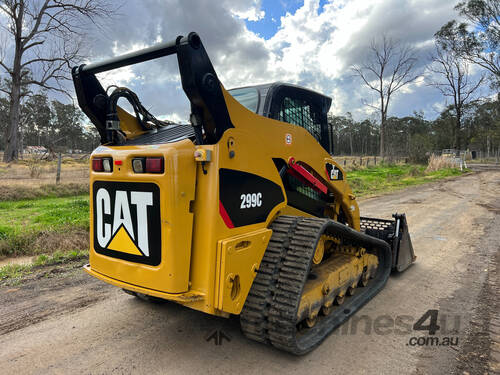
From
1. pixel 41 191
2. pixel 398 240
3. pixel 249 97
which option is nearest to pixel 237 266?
pixel 249 97

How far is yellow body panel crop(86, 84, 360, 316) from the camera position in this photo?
94.0 inches

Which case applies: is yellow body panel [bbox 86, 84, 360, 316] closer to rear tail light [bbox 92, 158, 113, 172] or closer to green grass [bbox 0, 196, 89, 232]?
rear tail light [bbox 92, 158, 113, 172]

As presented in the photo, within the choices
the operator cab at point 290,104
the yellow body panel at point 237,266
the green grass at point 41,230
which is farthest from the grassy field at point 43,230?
the yellow body panel at point 237,266

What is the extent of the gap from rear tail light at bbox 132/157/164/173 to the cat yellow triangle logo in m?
0.51

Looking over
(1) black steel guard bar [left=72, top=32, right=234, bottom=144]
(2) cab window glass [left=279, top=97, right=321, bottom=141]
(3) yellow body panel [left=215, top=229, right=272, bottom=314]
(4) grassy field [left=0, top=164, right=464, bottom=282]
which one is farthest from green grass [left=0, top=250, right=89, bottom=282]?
(2) cab window glass [left=279, top=97, right=321, bottom=141]

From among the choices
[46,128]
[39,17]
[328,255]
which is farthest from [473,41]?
[46,128]

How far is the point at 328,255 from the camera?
154 inches

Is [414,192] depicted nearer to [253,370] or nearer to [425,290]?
[425,290]

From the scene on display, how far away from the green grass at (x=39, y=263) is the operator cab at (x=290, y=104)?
3.55 meters

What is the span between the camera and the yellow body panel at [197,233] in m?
2.39

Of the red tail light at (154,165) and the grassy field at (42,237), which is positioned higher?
the red tail light at (154,165)

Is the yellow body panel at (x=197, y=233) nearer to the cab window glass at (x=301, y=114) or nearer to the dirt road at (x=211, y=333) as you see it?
the dirt road at (x=211, y=333)

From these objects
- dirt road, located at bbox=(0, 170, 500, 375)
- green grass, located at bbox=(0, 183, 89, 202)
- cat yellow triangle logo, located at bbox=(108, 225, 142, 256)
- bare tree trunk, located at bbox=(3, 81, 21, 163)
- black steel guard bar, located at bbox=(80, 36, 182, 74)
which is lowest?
dirt road, located at bbox=(0, 170, 500, 375)

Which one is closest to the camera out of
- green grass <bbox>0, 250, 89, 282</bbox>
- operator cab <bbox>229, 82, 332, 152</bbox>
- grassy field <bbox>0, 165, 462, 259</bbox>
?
operator cab <bbox>229, 82, 332, 152</bbox>
